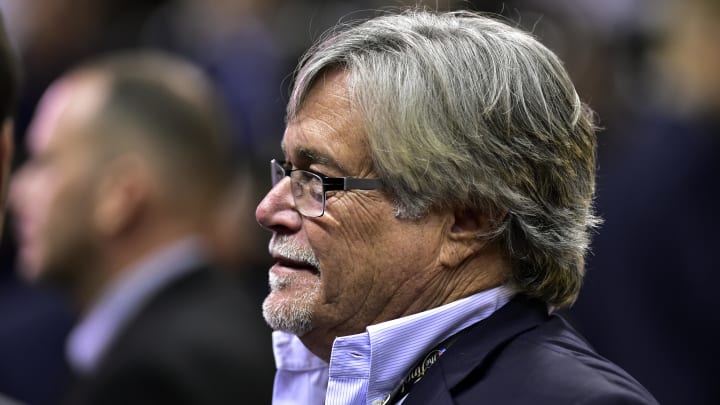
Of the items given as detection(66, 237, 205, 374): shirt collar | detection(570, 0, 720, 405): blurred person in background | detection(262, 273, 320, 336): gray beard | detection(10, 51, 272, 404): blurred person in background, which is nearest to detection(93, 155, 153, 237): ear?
detection(10, 51, 272, 404): blurred person in background

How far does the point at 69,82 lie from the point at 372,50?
3.47 m

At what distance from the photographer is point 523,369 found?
9.41 feet

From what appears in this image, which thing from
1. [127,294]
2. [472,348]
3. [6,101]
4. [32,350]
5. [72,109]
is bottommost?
[32,350]

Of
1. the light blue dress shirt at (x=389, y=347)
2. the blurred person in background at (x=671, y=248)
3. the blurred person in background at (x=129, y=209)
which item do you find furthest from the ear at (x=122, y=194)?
the light blue dress shirt at (x=389, y=347)

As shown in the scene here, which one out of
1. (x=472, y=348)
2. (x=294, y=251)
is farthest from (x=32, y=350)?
(x=472, y=348)

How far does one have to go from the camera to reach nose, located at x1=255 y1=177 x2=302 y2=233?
323 centimetres

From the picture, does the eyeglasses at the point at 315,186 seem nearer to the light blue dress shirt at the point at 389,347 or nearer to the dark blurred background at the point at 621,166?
the light blue dress shirt at the point at 389,347

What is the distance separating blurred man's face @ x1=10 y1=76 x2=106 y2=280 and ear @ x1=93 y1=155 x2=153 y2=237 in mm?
51

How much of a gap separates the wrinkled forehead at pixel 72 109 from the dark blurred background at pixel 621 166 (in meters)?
0.86

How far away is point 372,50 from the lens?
3191 millimetres

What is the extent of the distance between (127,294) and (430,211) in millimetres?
2718

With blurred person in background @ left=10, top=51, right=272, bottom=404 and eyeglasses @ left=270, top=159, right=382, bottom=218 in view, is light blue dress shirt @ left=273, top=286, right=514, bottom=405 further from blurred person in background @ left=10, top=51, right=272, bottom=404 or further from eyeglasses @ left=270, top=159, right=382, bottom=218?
blurred person in background @ left=10, top=51, right=272, bottom=404

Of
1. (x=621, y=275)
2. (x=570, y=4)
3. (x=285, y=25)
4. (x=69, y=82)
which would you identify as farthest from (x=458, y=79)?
(x=285, y=25)

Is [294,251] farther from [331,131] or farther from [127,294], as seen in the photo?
[127,294]
